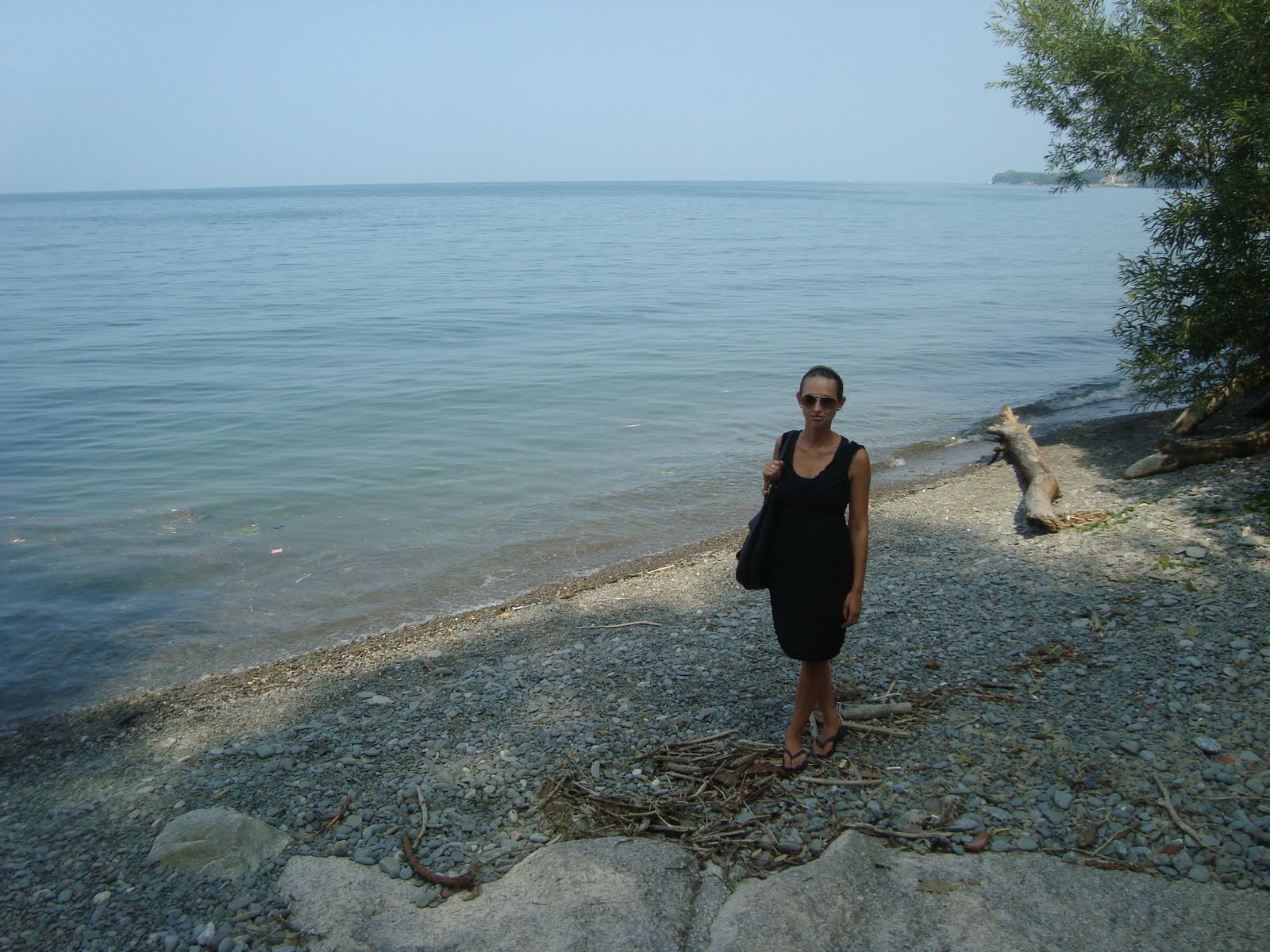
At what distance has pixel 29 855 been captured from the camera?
5328mm

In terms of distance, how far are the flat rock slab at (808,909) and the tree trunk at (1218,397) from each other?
10.2m

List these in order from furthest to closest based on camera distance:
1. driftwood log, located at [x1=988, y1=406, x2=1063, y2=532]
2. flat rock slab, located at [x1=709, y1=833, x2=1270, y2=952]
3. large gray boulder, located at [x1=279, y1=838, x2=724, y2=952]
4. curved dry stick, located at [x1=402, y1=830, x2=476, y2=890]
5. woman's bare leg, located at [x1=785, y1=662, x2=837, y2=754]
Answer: driftwood log, located at [x1=988, y1=406, x2=1063, y2=532]
woman's bare leg, located at [x1=785, y1=662, x2=837, y2=754]
curved dry stick, located at [x1=402, y1=830, x2=476, y2=890]
large gray boulder, located at [x1=279, y1=838, x2=724, y2=952]
flat rock slab, located at [x1=709, y1=833, x2=1270, y2=952]

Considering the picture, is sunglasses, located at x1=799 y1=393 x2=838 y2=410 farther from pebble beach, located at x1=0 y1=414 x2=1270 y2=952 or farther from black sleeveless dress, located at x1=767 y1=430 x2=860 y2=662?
pebble beach, located at x1=0 y1=414 x2=1270 y2=952

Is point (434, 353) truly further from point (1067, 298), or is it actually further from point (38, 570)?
point (1067, 298)

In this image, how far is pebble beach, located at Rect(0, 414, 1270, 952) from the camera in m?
4.63

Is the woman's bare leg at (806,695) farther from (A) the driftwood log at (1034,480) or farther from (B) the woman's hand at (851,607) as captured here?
(A) the driftwood log at (1034,480)

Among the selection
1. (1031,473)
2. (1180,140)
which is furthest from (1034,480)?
(1180,140)

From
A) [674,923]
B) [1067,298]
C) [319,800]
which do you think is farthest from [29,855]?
[1067,298]

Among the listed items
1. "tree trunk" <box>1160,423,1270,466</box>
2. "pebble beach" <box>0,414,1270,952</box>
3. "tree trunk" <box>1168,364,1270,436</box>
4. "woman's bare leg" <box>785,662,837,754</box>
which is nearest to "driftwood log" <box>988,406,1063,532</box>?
"pebble beach" <box>0,414,1270,952</box>

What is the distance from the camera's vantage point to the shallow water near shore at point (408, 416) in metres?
10.4

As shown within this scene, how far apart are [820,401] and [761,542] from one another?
0.80 meters

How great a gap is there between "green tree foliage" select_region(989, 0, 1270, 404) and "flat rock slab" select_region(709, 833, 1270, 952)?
9.42m

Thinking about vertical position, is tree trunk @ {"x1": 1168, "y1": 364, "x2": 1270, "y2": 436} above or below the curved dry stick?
above

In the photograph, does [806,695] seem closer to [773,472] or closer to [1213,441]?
[773,472]
